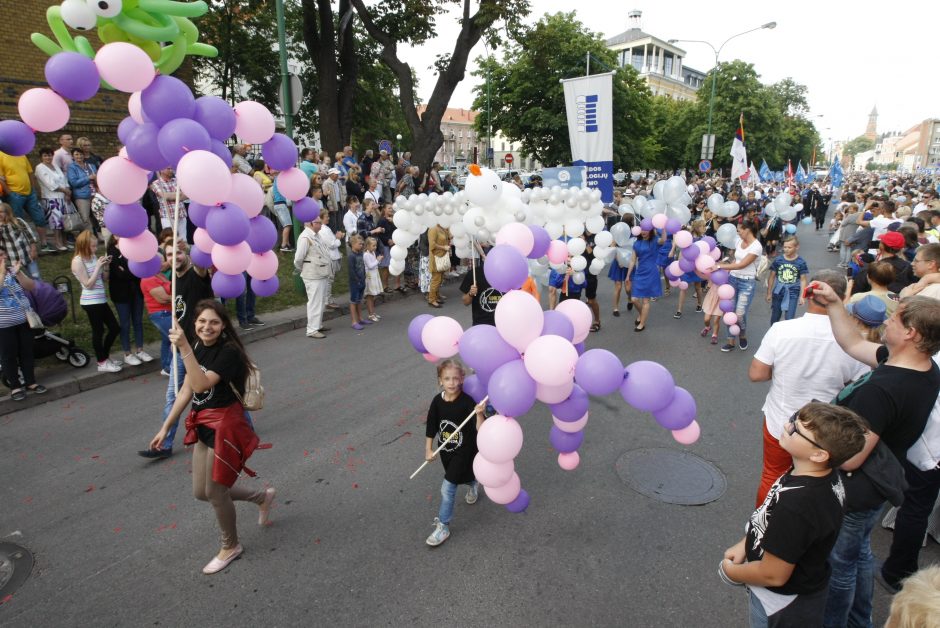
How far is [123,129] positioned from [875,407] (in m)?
4.69

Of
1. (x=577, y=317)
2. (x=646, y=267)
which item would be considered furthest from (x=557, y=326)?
(x=646, y=267)

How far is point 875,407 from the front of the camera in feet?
8.14

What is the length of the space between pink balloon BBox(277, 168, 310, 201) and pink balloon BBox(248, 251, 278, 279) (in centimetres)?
54

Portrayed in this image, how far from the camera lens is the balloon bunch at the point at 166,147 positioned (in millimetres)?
3135

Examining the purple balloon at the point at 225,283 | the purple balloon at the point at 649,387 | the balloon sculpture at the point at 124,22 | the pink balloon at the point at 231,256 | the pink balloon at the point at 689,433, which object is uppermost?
the balloon sculpture at the point at 124,22

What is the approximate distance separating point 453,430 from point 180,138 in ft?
8.18

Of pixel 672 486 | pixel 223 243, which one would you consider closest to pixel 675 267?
pixel 672 486

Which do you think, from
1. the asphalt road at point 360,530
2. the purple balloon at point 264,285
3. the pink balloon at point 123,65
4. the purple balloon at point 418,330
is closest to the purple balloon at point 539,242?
the purple balloon at point 418,330

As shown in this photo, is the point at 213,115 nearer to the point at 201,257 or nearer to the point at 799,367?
the point at 201,257

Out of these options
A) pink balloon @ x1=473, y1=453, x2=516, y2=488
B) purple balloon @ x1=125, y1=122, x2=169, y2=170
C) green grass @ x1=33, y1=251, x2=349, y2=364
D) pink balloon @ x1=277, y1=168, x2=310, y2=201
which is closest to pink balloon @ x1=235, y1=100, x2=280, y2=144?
pink balloon @ x1=277, y1=168, x2=310, y2=201

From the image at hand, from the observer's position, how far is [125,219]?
382 centimetres

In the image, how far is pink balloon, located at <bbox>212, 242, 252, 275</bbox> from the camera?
3.76 metres

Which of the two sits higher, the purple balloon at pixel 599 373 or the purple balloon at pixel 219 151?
the purple balloon at pixel 219 151

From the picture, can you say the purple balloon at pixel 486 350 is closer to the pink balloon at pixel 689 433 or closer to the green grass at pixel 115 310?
the pink balloon at pixel 689 433
